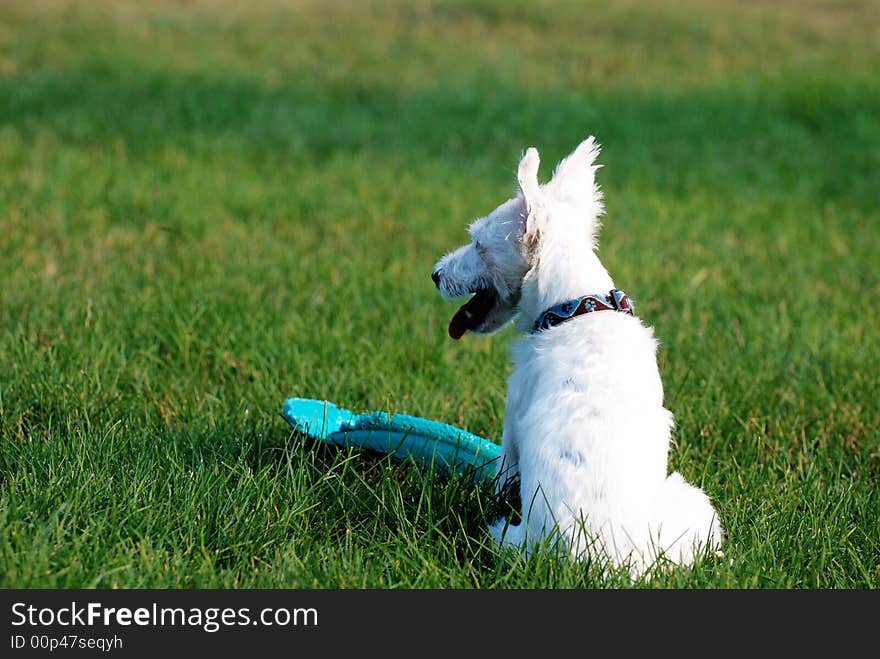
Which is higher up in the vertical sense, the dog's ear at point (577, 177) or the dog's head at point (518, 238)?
the dog's ear at point (577, 177)

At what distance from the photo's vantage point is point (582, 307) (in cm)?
339

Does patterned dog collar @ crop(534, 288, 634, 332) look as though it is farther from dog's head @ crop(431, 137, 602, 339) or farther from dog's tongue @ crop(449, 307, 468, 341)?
dog's tongue @ crop(449, 307, 468, 341)

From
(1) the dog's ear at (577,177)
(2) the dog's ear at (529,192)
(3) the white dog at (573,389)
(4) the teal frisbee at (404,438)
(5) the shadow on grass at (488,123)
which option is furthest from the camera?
(5) the shadow on grass at (488,123)

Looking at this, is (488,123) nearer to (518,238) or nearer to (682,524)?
(518,238)

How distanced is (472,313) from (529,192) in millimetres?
544

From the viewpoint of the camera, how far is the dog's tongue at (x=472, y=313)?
3.72 metres

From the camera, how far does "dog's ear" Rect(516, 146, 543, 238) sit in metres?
3.38

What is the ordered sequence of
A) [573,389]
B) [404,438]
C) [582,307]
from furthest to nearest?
[404,438]
[582,307]
[573,389]

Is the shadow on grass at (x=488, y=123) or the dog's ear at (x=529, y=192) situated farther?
the shadow on grass at (x=488, y=123)

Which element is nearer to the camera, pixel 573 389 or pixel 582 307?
pixel 573 389

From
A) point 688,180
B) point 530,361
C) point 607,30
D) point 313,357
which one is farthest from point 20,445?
point 607,30

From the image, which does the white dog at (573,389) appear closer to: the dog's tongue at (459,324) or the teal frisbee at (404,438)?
the dog's tongue at (459,324)

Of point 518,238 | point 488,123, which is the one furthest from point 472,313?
point 488,123

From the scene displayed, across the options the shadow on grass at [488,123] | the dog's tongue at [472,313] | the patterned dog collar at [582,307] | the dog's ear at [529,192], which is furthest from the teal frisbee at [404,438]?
the shadow on grass at [488,123]
